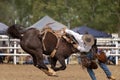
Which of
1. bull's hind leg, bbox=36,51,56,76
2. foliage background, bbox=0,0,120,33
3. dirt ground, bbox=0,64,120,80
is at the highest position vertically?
bull's hind leg, bbox=36,51,56,76

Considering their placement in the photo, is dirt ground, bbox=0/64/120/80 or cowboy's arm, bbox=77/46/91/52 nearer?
cowboy's arm, bbox=77/46/91/52

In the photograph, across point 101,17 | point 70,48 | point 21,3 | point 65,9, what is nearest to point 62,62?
point 70,48

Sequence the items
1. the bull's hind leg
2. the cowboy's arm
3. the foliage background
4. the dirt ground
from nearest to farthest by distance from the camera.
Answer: the cowboy's arm
the bull's hind leg
the dirt ground
the foliage background

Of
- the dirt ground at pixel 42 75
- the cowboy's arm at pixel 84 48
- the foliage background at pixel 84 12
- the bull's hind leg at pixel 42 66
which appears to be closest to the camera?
the cowboy's arm at pixel 84 48

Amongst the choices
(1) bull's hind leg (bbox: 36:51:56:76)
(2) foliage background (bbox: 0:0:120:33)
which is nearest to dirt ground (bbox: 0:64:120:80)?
(1) bull's hind leg (bbox: 36:51:56:76)

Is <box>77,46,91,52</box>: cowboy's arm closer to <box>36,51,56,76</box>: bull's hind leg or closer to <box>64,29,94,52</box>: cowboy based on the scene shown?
<box>64,29,94,52</box>: cowboy

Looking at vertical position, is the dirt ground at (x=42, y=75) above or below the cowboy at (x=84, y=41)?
below

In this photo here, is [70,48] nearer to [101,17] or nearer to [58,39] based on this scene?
[58,39]

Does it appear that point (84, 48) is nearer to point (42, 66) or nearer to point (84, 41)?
point (84, 41)

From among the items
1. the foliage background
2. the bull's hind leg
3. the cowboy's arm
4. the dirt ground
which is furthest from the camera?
the foliage background

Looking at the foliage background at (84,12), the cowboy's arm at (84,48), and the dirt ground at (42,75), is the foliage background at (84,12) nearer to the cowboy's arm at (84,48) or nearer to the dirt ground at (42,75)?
the dirt ground at (42,75)

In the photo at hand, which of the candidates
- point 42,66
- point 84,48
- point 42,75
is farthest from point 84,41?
point 42,75


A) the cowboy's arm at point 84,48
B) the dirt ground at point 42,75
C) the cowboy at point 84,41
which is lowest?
the dirt ground at point 42,75

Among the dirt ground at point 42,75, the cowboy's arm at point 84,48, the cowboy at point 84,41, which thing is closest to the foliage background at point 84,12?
the dirt ground at point 42,75
